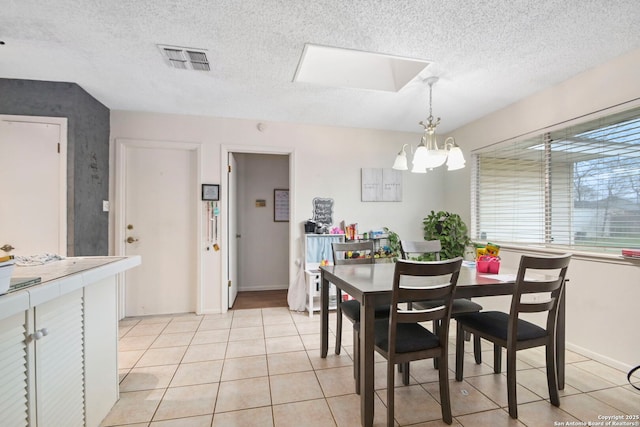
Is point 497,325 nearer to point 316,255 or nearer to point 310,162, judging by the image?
point 316,255

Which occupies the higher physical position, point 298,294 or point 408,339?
point 408,339

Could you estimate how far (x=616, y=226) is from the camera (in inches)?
92.4

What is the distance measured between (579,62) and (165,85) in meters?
3.58

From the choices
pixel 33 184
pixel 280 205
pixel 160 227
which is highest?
pixel 33 184

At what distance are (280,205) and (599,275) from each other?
3970 mm

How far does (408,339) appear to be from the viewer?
1688 millimetres

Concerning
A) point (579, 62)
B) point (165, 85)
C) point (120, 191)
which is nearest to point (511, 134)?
point (579, 62)

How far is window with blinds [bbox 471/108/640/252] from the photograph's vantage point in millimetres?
2297

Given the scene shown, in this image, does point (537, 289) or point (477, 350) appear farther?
point (477, 350)

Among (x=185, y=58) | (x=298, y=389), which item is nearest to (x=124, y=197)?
(x=185, y=58)

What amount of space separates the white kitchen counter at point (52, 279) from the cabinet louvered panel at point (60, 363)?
9 centimetres

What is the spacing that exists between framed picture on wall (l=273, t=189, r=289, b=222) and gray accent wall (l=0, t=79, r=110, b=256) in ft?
7.89

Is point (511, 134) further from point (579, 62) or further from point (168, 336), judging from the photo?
point (168, 336)

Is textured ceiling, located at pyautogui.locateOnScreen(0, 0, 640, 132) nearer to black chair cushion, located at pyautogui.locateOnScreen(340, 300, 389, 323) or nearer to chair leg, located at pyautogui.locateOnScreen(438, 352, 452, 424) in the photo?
black chair cushion, located at pyautogui.locateOnScreen(340, 300, 389, 323)
